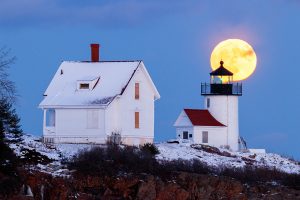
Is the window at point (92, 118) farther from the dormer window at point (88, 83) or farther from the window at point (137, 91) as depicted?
the window at point (137, 91)

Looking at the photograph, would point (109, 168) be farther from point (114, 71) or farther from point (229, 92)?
point (229, 92)

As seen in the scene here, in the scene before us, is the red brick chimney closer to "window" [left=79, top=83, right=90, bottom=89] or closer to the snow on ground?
"window" [left=79, top=83, right=90, bottom=89]

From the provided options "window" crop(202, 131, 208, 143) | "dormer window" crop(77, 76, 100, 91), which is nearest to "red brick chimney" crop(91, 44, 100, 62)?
"dormer window" crop(77, 76, 100, 91)

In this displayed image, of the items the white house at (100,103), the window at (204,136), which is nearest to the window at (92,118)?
the white house at (100,103)

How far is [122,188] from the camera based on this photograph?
167 feet

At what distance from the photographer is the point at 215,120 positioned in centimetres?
7706

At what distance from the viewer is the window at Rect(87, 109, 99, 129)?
216ft

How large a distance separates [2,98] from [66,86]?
57.4 ft

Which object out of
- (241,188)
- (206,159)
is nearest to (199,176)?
(241,188)

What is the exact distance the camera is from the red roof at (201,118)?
76.2 meters

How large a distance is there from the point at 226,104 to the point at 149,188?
87.5 feet

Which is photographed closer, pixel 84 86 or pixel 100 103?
pixel 100 103

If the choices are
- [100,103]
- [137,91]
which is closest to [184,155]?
[100,103]

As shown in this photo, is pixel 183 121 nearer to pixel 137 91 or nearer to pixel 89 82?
pixel 137 91
